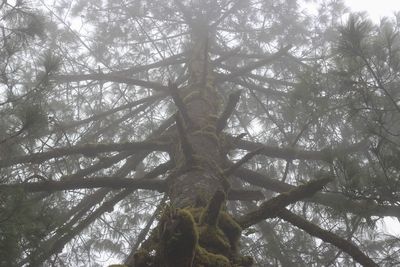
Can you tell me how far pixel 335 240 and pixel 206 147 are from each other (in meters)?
1.14

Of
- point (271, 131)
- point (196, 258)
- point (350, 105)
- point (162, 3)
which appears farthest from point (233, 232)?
point (162, 3)

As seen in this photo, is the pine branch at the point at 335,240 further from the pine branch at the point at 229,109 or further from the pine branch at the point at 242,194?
→ the pine branch at the point at 229,109

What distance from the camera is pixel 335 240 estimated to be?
255cm

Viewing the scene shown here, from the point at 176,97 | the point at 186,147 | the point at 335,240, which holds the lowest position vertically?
the point at 335,240

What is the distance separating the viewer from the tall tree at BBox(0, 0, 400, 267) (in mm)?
2373

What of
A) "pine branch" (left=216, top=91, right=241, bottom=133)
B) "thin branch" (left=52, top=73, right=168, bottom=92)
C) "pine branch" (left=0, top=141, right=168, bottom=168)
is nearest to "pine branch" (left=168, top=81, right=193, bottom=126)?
"pine branch" (left=216, top=91, right=241, bottom=133)

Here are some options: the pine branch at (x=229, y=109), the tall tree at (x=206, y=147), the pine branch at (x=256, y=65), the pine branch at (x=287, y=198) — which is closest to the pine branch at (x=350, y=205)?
the tall tree at (x=206, y=147)

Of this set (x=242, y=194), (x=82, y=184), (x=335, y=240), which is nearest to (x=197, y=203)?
(x=242, y=194)

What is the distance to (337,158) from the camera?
2662mm

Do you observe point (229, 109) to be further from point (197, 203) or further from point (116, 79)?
point (116, 79)

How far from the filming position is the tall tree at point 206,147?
2373 millimetres

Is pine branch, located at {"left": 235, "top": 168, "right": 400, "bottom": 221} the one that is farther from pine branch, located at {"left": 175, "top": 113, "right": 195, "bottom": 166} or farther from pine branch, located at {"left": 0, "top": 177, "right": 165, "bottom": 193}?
pine branch, located at {"left": 0, "top": 177, "right": 165, "bottom": 193}

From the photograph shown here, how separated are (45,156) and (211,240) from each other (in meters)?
1.75

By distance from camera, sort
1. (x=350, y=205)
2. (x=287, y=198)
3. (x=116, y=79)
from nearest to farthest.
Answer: (x=287, y=198) < (x=350, y=205) < (x=116, y=79)
